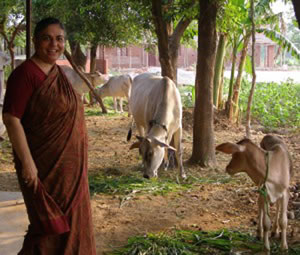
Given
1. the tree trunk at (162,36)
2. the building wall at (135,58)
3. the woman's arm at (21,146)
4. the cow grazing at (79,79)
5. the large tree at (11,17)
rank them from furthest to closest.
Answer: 1. the building wall at (135,58)
2. the cow grazing at (79,79)
3. the large tree at (11,17)
4. the tree trunk at (162,36)
5. the woman's arm at (21,146)

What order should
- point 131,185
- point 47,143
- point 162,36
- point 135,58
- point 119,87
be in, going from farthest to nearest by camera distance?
point 135,58 < point 119,87 < point 162,36 < point 131,185 < point 47,143

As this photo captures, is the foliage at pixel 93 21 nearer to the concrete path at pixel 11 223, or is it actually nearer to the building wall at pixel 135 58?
the concrete path at pixel 11 223

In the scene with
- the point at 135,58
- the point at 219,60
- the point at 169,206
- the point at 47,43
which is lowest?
the point at 169,206

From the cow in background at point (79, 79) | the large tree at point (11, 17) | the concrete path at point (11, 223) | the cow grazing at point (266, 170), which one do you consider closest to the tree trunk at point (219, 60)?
the cow in background at point (79, 79)

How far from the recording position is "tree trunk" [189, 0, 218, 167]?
6879mm

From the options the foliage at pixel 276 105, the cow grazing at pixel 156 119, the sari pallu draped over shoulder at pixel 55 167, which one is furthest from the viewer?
the foliage at pixel 276 105

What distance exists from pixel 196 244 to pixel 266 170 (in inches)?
41.5

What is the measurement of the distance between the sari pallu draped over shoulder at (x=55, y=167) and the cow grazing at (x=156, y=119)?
9.28 feet

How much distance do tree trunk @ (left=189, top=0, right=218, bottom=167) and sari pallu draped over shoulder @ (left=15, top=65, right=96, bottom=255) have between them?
4.32 m

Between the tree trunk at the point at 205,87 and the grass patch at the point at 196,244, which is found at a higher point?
the tree trunk at the point at 205,87

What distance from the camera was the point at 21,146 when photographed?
2.76 m

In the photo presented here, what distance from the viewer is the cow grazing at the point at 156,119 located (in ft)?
19.4

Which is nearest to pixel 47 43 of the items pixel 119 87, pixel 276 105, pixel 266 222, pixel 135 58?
pixel 266 222

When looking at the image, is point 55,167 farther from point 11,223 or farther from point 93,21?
point 93,21
